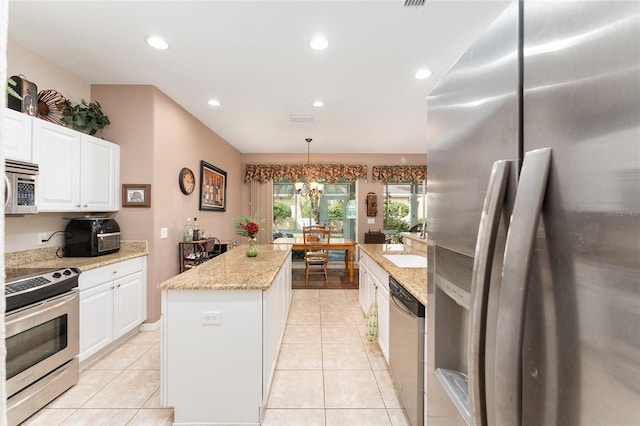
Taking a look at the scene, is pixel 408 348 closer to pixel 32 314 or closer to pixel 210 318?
pixel 210 318

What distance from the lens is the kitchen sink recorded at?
245 centimetres

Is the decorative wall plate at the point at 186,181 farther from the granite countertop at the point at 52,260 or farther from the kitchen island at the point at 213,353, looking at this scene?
the kitchen island at the point at 213,353

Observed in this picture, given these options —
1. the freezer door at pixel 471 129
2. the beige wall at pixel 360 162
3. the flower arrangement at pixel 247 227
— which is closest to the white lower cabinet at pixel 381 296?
the flower arrangement at pixel 247 227

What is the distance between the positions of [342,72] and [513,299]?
280 cm

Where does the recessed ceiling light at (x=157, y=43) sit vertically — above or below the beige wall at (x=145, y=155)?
above

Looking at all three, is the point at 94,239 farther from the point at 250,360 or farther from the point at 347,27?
the point at 347,27

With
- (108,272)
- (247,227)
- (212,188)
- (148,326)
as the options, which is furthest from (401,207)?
(108,272)

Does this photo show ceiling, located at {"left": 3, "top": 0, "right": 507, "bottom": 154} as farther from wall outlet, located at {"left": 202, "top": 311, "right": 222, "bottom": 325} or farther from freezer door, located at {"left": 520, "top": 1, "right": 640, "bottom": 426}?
wall outlet, located at {"left": 202, "top": 311, "right": 222, "bottom": 325}

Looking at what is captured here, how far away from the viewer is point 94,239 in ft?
8.66

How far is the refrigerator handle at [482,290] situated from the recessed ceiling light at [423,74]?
2.67 metres

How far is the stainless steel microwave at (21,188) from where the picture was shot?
190 centimetres

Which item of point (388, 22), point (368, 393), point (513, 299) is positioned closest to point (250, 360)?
point (368, 393)

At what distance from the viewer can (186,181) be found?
3.79m

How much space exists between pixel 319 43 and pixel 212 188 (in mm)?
3265
